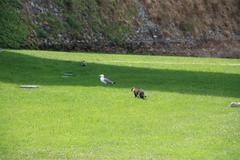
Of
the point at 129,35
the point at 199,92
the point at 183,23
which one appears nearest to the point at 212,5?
the point at 183,23

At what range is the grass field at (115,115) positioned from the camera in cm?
1409

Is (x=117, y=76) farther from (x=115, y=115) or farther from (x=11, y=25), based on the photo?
(x=11, y=25)

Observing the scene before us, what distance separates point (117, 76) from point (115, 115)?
11709 mm

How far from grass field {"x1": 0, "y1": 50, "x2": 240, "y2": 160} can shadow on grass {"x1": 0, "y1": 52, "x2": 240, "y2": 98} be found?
0.04 meters

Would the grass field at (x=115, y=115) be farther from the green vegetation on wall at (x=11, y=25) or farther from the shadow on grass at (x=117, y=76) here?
the green vegetation on wall at (x=11, y=25)

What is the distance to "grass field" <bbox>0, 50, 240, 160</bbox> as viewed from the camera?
14.1m

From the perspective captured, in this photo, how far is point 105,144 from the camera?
14.7 metres

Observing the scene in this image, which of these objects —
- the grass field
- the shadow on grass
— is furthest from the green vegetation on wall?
the grass field

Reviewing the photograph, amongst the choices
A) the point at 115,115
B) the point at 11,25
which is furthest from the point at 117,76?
the point at 11,25

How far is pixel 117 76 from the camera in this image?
101 ft

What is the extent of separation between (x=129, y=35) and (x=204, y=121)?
3931cm

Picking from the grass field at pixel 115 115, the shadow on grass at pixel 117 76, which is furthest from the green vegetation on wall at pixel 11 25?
the grass field at pixel 115 115

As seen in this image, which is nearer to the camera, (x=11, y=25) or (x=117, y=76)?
(x=117, y=76)

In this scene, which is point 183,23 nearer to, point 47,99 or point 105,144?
point 47,99
